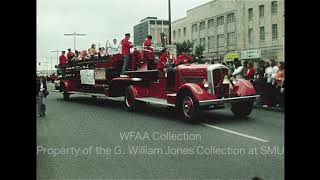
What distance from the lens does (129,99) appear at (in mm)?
7992

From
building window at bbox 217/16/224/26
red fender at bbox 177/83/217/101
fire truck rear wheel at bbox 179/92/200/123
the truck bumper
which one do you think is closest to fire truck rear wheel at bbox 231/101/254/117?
the truck bumper

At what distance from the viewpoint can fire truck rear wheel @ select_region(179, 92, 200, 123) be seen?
6.09 meters

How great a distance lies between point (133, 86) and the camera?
790cm

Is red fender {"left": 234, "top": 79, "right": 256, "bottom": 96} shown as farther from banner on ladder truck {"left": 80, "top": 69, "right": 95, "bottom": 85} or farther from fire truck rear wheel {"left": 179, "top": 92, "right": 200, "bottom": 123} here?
banner on ladder truck {"left": 80, "top": 69, "right": 95, "bottom": 85}

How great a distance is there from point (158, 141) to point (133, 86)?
4533mm

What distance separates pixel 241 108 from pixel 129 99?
2.25 meters

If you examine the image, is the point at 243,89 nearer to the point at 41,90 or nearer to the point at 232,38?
the point at 41,90

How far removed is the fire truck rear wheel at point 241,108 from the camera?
21.7ft

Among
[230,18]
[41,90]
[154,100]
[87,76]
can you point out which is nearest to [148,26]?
[41,90]

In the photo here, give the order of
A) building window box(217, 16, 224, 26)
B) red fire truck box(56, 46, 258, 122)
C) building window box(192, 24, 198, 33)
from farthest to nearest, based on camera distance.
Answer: building window box(192, 24, 198, 33), building window box(217, 16, 224, 26), red fire truck box(56, 46, 258, 122)
